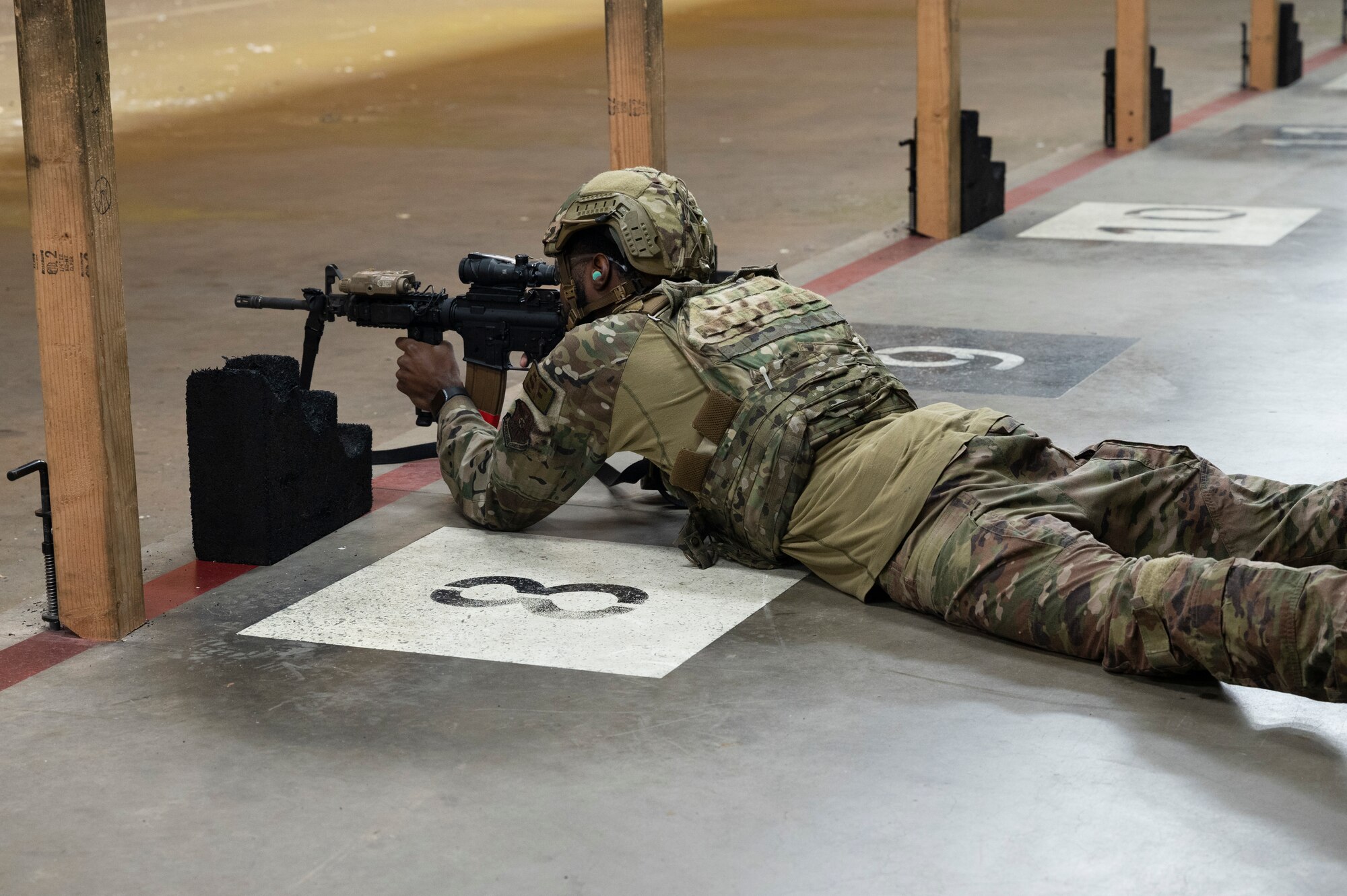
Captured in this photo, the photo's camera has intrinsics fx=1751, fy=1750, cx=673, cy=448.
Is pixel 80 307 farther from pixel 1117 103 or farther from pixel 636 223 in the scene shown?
pixel 1117 103

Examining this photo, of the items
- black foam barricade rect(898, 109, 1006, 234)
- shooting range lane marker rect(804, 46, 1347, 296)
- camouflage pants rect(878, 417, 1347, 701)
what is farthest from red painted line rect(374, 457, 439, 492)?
black foam barricade rect(898, 109, 1006, 234)

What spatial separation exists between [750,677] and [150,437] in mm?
3526

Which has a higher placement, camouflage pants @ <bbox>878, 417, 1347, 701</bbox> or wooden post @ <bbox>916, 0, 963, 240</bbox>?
wooden post @ <bbox>916, 0, 963, 240</bbox>

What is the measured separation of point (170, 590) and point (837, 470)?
183 cm

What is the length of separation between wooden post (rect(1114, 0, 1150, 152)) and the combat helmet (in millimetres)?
8831

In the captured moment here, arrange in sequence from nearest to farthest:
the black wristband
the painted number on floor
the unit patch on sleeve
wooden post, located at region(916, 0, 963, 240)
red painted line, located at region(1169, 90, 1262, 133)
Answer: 1. the unit patch on sleeve
2. the black wristband
3. the painted number on floor
4. wooden post, located at region(916, 0, 963, 240)
5. red painted line, located at region(1169, 90, 1262, 133)

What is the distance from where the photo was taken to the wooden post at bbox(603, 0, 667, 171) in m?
6.35

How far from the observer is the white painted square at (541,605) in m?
4.18

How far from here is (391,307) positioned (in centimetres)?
524

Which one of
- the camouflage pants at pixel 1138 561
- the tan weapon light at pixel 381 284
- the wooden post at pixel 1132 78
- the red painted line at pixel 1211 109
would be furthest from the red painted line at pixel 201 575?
the red painted line at pixel 1211 109

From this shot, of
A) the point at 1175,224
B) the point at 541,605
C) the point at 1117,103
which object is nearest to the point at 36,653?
the point at 541,605

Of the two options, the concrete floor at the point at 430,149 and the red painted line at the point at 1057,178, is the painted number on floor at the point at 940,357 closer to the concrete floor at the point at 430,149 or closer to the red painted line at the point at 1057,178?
the concrete floor at the point at 430,149

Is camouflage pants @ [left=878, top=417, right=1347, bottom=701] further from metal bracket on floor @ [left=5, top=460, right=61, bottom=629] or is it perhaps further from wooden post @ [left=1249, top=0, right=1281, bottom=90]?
wooden post @ [left=1249, top=0, right=1281, bottom=90]

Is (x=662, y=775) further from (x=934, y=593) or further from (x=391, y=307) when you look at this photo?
(x=391, y=307)
